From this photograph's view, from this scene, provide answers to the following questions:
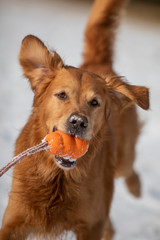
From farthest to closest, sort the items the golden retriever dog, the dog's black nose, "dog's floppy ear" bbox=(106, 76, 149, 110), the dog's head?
"dog's floppy ear" bbox=(106, 76, 149, 110) < the golden retriever dog < the dog's head < the dog's black nose

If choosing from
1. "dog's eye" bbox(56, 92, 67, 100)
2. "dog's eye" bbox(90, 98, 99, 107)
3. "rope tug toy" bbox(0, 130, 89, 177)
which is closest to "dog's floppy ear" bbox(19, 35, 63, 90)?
"dog's eye" bbox(56, 92, 67, 100)

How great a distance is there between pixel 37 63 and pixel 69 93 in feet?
1.63

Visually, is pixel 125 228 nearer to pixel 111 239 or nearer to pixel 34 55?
pixel 111 239

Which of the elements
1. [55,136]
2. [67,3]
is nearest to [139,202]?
[55,136]

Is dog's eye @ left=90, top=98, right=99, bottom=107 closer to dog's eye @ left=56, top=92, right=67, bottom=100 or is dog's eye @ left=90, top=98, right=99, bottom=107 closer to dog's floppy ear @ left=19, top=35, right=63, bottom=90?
dog's eye @ left=56, top=92, right=67, bottom=100

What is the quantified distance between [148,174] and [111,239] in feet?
4.40

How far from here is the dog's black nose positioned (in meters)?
2.78

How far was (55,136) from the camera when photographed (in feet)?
9.29

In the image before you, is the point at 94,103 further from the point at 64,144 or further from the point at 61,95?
Answer: the point at 64,144


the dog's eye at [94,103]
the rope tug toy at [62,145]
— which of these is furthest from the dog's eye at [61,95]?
the rope tug toy at [62,145]

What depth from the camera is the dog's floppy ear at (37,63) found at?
10.8 feet

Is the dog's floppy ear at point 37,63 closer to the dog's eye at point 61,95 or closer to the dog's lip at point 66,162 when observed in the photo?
the dog's eye at point 61,95

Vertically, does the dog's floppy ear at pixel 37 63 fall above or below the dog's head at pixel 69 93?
above

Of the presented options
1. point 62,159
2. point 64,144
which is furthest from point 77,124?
point 62,159
